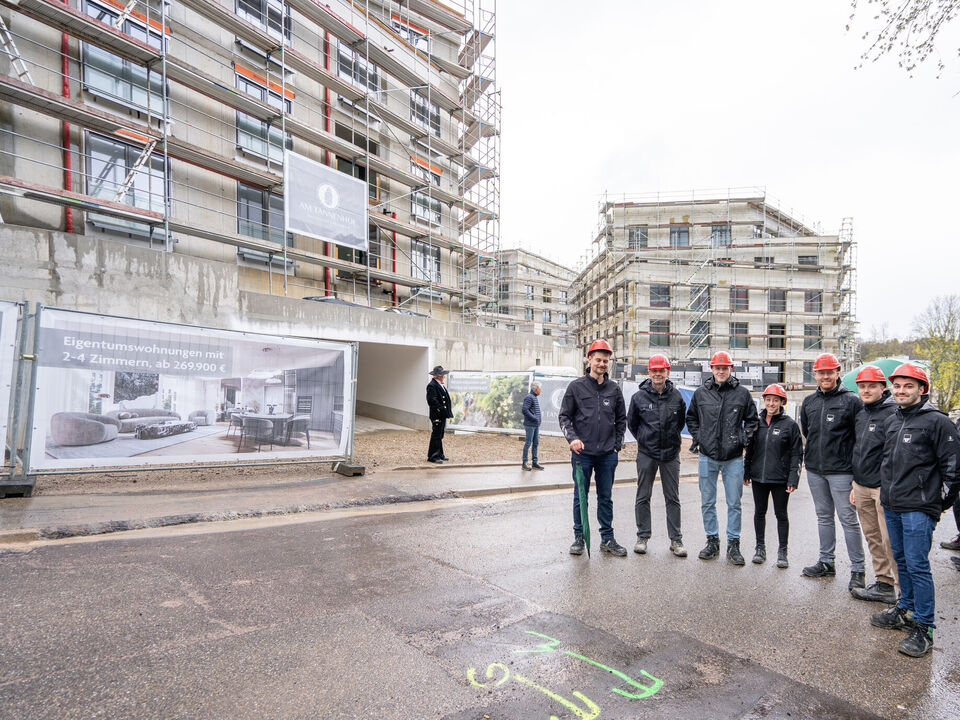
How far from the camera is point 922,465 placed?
369cm

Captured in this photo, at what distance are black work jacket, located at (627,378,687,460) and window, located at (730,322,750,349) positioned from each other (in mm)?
41392

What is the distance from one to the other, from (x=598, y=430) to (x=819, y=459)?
80.4 inches

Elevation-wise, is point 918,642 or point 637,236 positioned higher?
point 637,236

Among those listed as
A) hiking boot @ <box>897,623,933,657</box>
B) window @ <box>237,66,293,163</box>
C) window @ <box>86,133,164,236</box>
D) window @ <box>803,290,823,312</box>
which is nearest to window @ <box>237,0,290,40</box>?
window @ <box>237,66,293,163</box>

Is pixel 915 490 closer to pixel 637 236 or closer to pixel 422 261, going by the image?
pixel 422 261

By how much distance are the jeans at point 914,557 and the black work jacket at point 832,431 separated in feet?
3.29

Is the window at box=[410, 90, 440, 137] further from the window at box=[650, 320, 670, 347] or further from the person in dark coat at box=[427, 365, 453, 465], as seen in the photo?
the window at box=[650, 320, 670, 347]

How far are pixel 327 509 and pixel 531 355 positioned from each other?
57.4ft

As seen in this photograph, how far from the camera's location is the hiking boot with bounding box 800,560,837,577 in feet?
15.9

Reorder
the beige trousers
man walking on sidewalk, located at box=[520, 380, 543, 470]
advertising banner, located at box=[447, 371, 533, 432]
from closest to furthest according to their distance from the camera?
1. the beige trousers
2. man walking on sidewalk, located at box=[520, 380, 543, 470]
3. advertising banner, located at box=[447, 371, 533, 432]

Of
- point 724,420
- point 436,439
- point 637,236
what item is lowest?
point 436,439

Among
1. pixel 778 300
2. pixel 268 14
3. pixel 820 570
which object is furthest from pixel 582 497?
pixel 778 300

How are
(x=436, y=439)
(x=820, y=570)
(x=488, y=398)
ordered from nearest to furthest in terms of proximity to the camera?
(x=820, y=570) → (x=436, y=439) → (x=488, y=398)

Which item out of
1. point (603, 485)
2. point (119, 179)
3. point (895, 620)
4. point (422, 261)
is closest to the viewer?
point (895, 620)
